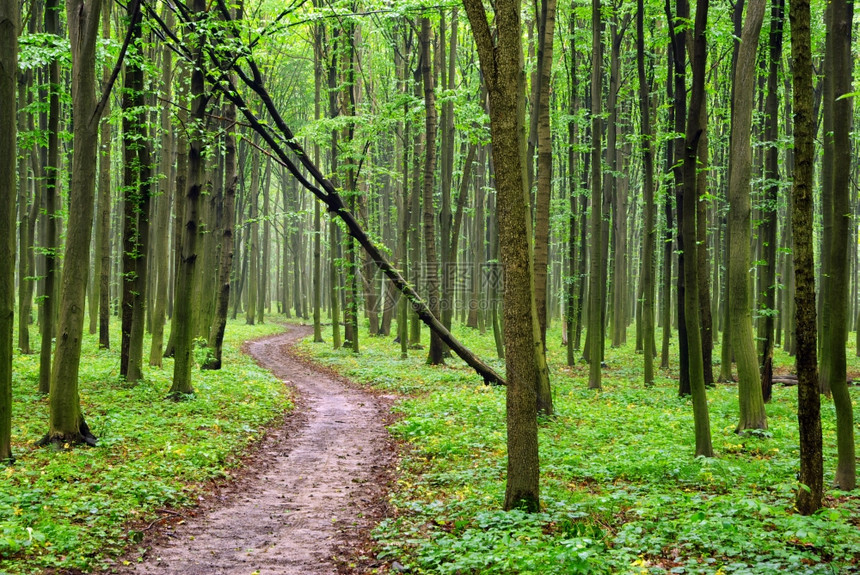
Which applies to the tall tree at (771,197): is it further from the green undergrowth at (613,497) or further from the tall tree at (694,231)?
the tall tree at (694,231)

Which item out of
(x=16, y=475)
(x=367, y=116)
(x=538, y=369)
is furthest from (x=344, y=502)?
(x=367, y=116)

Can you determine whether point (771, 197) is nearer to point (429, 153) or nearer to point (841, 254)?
point (841, 254)

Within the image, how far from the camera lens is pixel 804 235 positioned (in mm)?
5328

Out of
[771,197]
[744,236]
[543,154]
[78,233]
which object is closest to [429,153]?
[543,154]

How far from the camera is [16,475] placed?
6.35 metres

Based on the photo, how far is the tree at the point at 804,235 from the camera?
17.2 ft

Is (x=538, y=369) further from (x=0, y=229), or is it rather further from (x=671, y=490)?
(x=0, y=229)

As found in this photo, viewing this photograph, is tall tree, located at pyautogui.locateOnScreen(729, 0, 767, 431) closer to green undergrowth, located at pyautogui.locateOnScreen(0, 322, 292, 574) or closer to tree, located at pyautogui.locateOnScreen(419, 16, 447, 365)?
green undergrowth, located at pyautogui.locateOnScreen(0, 322, 292, 574)

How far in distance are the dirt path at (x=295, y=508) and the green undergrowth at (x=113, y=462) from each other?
1.34 ft

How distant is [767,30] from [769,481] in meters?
9.88

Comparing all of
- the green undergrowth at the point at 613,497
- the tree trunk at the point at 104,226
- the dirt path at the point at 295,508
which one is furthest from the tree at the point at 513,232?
the tree trunk at the point at 104,226

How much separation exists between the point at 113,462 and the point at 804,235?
807 cm

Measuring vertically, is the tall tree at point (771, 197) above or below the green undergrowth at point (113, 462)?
above

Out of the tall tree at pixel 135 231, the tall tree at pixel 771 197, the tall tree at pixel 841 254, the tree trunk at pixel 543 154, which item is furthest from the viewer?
the tall tree at pixel 771 197
